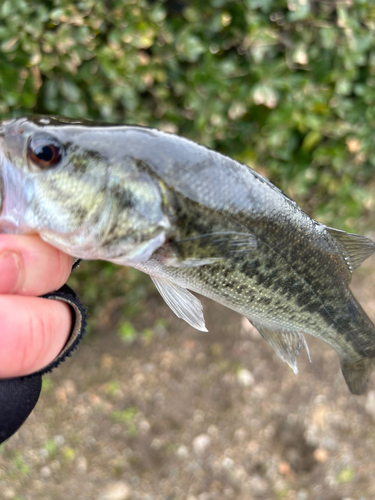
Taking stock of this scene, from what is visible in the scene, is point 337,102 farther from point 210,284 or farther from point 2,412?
point 2,412

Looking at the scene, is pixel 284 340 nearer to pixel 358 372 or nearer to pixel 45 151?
→ pixel 358 372

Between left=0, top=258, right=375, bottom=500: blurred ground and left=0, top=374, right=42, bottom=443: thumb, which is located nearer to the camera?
left=0, top=374, right=42, bottom=443: thumb

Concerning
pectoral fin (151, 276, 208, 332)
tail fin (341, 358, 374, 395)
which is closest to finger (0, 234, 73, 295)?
pectoral fin (151, 276, 208, 332)

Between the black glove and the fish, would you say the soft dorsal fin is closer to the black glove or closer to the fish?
the fish

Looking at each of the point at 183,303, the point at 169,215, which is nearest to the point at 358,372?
the point at 183,303

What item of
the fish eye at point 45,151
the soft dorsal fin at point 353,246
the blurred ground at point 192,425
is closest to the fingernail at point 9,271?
the fish eye at point 45,151
